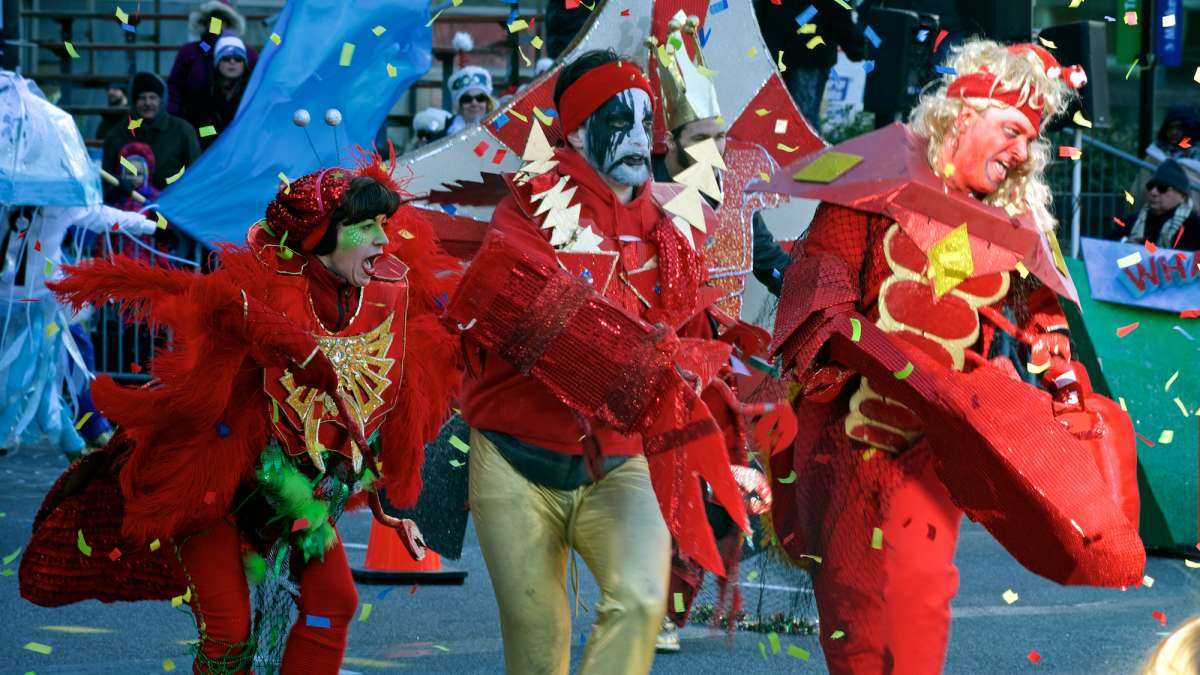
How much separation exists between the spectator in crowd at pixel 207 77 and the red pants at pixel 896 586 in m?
8.41

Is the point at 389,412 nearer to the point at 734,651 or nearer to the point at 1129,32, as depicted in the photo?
the point at 734,651

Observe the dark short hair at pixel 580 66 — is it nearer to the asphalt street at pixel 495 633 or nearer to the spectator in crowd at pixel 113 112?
the asphalt street at pixel 495 633

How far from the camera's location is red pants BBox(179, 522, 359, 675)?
5.16 meters

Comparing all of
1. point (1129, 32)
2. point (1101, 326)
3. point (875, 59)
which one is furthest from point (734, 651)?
point (1129, 32)

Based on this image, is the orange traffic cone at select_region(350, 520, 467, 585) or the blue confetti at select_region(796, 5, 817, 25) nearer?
the orange traffic cone at select_region(350, 520, 467, 585)

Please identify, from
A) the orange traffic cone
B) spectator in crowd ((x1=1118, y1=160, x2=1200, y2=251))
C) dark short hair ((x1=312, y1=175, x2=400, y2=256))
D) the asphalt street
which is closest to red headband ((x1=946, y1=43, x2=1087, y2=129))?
dark short hair ((x1=312, y1=175, x2=400, y2=256))

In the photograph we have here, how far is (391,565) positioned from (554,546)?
358 cm

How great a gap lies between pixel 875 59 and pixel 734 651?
531cm

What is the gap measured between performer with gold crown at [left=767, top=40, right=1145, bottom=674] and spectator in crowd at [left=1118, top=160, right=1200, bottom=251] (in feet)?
21.2

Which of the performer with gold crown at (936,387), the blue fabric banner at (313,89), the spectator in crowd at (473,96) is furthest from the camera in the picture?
the spectator in crowd at (473,96)

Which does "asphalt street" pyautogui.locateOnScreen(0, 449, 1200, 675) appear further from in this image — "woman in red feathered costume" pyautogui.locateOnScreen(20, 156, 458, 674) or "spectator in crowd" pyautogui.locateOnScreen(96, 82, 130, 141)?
"spectator in crowd" pyautogui.locateOnScreen(96, 82, 130, 141)

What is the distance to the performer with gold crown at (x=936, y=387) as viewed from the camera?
4910mm

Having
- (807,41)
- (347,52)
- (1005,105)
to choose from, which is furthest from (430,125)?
(1005,105)

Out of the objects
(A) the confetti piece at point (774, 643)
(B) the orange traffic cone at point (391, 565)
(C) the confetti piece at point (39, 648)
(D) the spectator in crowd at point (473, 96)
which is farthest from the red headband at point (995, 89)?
(D) the spectator in crowd at point (473, 96)
